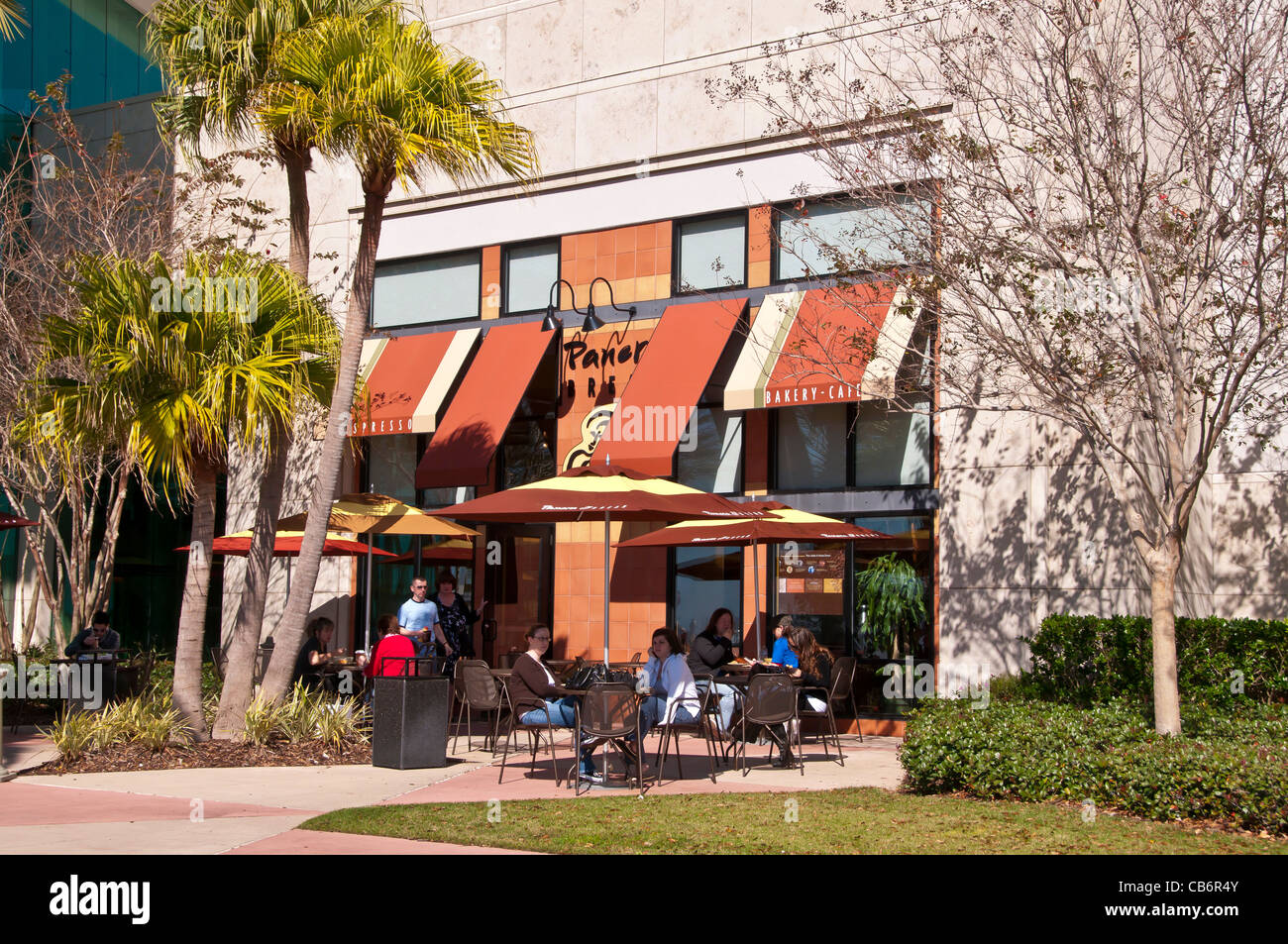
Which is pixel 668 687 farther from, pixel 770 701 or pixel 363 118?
pixel 363 118

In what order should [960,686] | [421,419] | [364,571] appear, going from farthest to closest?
[364,571] < [421,419] < [960,686]

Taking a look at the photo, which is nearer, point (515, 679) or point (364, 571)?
point (515, 679)

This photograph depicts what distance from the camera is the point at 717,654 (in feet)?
44.0

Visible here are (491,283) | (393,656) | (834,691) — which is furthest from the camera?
(491,283)

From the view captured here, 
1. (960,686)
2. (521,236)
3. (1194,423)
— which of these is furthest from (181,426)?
(1194,423)

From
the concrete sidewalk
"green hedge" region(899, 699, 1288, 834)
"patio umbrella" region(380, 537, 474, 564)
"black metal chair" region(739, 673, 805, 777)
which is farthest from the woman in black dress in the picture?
"green hedge" region(899, 699, 1288, 834)

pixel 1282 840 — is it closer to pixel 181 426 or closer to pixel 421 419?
pixel 181 426

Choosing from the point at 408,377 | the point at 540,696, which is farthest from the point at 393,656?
the point at 408,377

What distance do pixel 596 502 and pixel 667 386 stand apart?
4344mm

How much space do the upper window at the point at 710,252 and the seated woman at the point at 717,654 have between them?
212 inches

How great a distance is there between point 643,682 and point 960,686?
5.07m

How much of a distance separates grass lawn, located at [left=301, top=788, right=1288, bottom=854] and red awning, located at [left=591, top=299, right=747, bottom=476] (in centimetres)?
718

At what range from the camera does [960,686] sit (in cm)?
1488

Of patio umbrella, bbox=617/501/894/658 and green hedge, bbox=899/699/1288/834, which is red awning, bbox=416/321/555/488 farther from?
green hedge, bbox=899/699/1288/834
